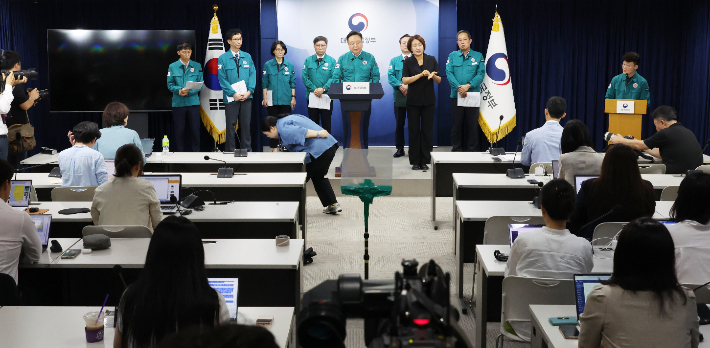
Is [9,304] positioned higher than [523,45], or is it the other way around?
[523,45]

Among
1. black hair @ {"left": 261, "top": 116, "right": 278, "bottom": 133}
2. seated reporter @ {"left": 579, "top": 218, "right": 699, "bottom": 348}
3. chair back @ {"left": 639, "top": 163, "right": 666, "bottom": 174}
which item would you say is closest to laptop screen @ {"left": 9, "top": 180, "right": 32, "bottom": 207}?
black hair @ {"left": 261, "top": 116, "right": 278, "bottom": 133}

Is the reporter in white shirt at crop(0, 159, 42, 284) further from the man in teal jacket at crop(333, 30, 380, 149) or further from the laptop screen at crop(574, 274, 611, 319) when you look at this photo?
the man in teal jacket at crop(333, 30, 380, 149)

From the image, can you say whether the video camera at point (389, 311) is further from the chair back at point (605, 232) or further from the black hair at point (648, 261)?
the chair back at point (605, 232)

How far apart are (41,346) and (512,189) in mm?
4190

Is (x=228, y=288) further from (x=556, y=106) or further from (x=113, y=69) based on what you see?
(x=113, y=69)

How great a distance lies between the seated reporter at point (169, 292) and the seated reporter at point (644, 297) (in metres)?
1.27

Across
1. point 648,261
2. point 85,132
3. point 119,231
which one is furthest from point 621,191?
point 85,132

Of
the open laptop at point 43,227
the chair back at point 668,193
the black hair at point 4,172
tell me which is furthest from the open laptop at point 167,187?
the chair back at point 668,193

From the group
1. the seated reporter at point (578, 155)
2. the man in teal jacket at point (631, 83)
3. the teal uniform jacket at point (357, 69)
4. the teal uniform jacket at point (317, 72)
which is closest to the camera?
the seated reporter at point (578, 155)

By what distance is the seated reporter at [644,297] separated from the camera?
7.06 ft

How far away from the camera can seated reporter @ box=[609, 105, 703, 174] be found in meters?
5.80

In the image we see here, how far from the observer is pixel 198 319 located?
2.08 m

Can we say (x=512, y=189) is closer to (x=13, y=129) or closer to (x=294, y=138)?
(x=294, y=138)

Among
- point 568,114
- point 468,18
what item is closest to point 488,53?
point 468,18
